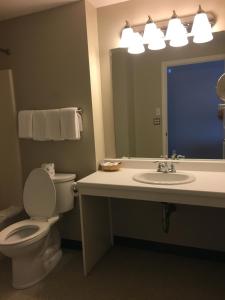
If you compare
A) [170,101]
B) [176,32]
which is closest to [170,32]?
[176,32]

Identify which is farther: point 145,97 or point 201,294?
point 145,97

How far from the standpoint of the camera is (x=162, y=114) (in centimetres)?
236

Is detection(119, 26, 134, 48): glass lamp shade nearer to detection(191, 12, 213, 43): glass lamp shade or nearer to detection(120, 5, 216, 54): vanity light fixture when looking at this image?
detection(120, 5, 216, 54): vanity light fixture

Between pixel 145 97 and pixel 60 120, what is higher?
pixel 145 97

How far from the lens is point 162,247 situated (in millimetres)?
2492

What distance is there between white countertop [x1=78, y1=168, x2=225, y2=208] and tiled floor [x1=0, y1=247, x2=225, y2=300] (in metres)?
0.72

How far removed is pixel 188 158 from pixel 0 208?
2074mm

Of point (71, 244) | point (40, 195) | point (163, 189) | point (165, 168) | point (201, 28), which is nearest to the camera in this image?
point (163, 189)

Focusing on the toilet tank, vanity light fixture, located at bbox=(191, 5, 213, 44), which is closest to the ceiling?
vanity light fixture, located at bbox=(191, 5, 213, 44)

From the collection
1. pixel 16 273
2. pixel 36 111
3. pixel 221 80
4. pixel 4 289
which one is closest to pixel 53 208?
pixel 16 273

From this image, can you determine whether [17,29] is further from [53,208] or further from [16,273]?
[16,273]

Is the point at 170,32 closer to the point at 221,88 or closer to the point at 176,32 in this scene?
the point at 176,32

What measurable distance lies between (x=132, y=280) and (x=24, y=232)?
1001 mm

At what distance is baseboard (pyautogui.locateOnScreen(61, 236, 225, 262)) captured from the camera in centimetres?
232
